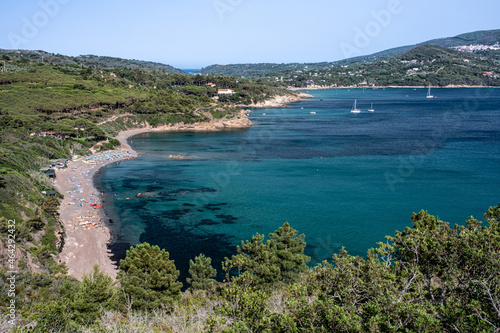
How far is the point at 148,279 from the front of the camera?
14422mm

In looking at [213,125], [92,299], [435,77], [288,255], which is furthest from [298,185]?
[435,77]

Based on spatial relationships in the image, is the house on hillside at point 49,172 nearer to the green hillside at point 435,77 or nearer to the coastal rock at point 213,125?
the coastal rock at point 213,125

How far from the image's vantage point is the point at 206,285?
1628 centimetres

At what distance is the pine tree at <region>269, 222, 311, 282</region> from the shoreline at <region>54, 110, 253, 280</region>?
25.2 feet

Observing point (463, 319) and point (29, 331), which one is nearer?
point (463, 319)

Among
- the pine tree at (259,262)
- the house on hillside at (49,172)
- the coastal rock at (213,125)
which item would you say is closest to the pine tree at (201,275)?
the pine tree at (259,262)

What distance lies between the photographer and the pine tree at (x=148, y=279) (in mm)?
13844

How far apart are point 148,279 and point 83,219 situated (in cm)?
1581

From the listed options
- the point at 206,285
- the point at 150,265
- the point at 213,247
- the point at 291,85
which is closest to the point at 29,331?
the point at 150,265

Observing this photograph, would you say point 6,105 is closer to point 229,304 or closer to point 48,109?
point 48,109

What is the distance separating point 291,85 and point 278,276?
181 metres

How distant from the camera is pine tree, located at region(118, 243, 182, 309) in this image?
45.4 feet

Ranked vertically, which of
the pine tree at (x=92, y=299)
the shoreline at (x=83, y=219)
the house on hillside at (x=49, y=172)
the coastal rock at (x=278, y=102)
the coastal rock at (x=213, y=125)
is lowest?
the coastal rock at (x=278, y=102)

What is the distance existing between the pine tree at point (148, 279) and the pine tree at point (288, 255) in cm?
446
